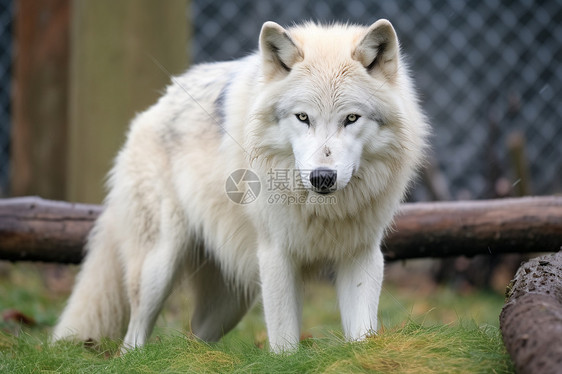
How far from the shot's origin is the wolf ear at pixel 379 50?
2.69 m

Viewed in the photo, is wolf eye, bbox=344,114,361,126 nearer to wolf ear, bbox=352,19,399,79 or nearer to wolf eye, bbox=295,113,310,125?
wolf eye, bbox=295,113,310,125

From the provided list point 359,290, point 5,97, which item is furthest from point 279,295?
point 5,97

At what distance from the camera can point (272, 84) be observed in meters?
2.81

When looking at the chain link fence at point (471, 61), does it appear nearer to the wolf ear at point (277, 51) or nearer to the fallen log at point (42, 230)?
the fallen log at point (42, 230)

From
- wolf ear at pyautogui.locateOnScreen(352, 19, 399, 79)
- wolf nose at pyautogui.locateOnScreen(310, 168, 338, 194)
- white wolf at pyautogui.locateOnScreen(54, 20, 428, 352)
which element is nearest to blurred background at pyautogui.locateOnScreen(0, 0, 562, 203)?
white wolf at pyautogui.locateOnScreen(54, 20, 428, 352)

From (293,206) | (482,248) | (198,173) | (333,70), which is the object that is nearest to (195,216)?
(198,173)

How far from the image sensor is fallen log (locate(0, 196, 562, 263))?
365cm

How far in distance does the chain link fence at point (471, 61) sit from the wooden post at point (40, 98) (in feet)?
3.88

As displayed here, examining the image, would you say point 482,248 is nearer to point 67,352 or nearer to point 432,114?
point 67,352

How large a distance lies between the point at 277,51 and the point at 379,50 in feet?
1.35

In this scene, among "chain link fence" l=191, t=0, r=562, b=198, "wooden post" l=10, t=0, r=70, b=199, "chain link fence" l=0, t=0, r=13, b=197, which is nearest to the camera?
"wooden post" l=10, t=0, r=70, b=199

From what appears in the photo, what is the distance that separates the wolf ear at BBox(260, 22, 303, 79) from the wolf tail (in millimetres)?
1402

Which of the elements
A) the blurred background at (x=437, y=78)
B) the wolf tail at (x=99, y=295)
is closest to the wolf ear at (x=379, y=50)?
the wolf tail at (x=99, y=295)

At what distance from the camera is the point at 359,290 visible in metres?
2.94
